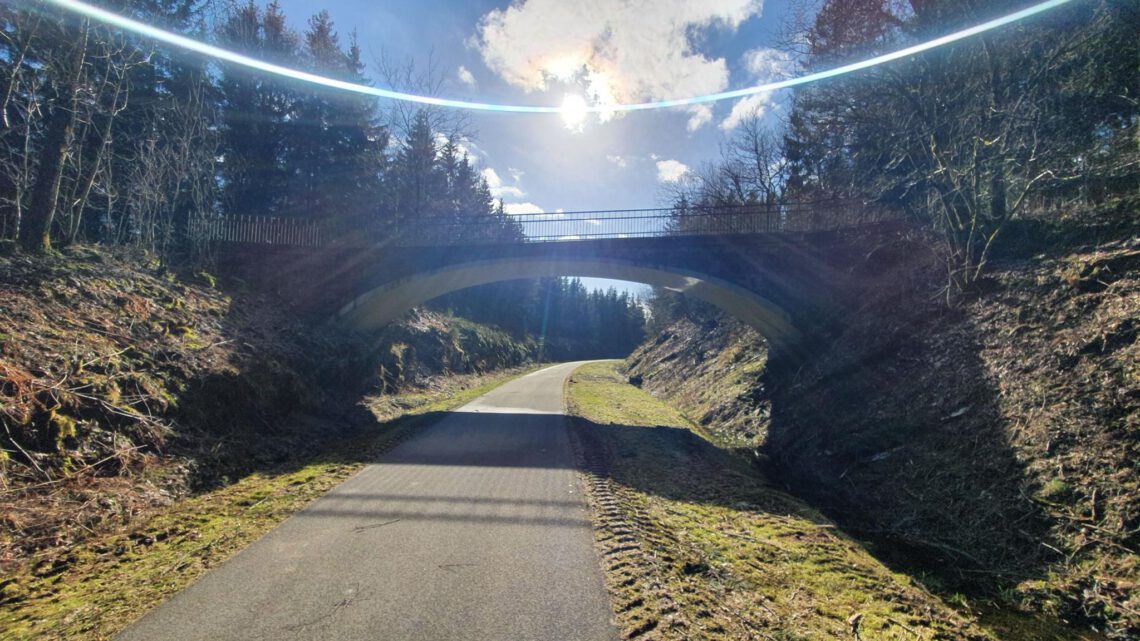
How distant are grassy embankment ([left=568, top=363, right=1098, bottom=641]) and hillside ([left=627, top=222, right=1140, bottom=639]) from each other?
2.04 ft

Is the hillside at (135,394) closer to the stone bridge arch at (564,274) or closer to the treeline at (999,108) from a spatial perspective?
the stone bridge arch at (564,274)

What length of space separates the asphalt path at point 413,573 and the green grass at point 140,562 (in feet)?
0.67

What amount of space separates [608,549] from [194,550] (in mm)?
3434

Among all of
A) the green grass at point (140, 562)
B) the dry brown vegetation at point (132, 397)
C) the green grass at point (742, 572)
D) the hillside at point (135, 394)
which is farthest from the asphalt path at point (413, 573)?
the hillside at point (135, 394)

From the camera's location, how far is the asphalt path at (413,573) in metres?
2.96

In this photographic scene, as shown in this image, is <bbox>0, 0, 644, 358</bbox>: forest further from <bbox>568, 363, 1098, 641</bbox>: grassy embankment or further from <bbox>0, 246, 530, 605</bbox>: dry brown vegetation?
<bbox>568, 363, 1098, 641</bbox>: grassy embankment

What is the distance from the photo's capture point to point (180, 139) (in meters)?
12.6

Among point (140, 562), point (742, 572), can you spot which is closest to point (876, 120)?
point (742, 572)

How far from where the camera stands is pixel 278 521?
15.2ft

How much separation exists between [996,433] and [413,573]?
6.76 metres

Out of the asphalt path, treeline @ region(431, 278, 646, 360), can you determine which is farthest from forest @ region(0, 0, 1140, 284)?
treeline @ region(431, 278, 646, 360)

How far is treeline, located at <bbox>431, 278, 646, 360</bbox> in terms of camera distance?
1556 inches

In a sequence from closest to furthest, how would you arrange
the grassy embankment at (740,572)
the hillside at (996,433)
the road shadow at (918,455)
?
the grassy embankment at (740,572) < the hillside at (996,433) < the road shadow at (918,455)

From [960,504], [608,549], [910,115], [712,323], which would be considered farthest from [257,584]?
[712,323]
